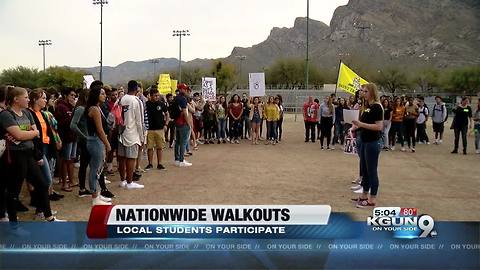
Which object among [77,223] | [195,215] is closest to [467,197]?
[195,215]

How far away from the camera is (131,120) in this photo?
6.68 m

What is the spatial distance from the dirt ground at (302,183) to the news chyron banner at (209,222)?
92cm

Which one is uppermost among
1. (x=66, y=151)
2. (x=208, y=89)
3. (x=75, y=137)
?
(x=208, y=89)

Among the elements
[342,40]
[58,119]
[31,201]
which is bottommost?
[31,201]

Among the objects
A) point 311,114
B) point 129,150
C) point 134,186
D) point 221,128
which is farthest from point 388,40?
point 129,150

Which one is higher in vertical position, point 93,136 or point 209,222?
point 93,136

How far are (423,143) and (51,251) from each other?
13.6m

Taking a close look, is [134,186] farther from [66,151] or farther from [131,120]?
[66,151]

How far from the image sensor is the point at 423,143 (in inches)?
591

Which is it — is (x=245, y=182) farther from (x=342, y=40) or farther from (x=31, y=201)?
(x=342, y=40)

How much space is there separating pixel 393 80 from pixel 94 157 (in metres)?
63.8

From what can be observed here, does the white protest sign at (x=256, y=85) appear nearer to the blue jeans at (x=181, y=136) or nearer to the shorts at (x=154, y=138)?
the blue jeans at (x=181, y=136)

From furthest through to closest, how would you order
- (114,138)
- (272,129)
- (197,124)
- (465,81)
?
(465,81) → (272,129) → (197,124) → (114,138)

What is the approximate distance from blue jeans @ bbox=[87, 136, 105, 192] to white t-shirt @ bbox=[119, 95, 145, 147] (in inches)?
33.5
